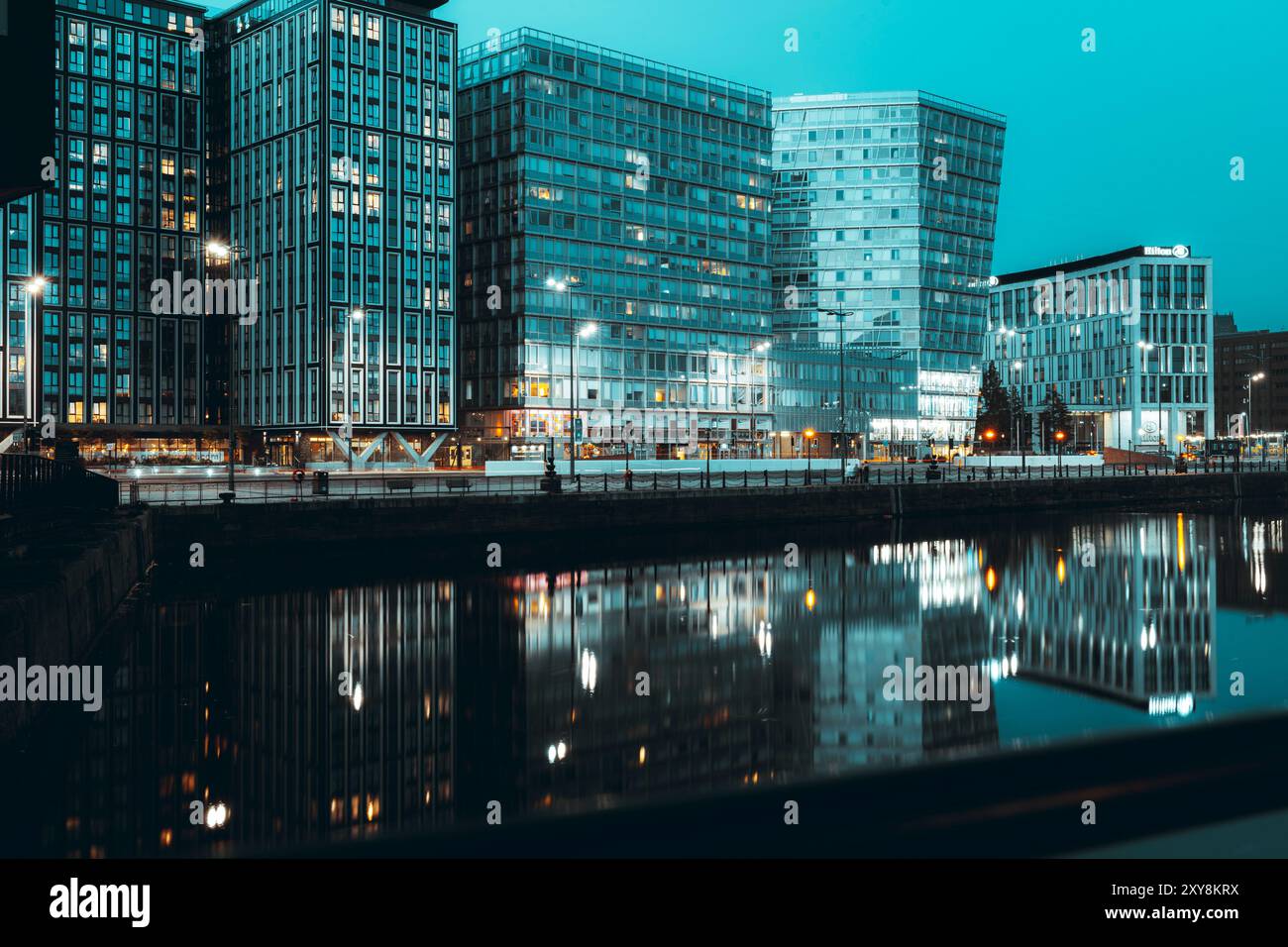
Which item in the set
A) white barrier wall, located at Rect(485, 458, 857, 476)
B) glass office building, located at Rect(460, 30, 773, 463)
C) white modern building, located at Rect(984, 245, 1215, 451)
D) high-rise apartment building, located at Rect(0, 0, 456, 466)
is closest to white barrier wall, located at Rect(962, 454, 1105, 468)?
white barrier wall, located at Rect(485, 458, 857, 476)

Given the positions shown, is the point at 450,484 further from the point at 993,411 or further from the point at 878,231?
the point at 993,411

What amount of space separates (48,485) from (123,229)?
94.6 metres

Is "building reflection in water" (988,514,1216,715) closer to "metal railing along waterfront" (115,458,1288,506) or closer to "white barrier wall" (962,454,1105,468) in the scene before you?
"metal railing along waterfront" (115,458,1288,506)

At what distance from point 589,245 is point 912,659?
97.3m

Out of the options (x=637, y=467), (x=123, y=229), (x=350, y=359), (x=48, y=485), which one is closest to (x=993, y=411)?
(x=637, y=467)

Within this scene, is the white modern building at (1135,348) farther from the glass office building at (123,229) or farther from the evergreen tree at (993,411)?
the glass office building at (123,229)

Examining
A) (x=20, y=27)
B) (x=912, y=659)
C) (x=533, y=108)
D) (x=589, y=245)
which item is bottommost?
(x=912, y=659)

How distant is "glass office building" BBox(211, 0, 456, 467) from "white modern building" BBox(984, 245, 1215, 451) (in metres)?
94.1

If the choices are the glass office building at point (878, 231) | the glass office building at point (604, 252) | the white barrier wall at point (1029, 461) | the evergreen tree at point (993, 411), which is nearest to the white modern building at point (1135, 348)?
the evergreen tree at point (993, 411)

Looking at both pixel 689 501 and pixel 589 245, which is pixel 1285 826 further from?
pixel 589 245

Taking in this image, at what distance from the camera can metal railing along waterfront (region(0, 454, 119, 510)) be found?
89.0 ft

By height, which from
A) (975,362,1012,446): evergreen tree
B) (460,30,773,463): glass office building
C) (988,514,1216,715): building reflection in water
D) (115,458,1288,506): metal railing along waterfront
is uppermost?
(460,30,773,463): glass office building

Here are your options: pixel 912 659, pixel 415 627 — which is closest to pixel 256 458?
pixel 415 627
